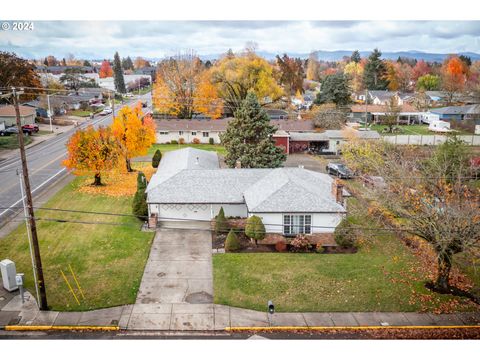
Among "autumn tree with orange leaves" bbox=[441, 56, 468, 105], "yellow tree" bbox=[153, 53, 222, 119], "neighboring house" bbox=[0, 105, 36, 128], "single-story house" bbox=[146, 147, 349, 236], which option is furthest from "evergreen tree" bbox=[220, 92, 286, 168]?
"autumn tree with orange leaves" bbox=[441, 56, 468, 105]

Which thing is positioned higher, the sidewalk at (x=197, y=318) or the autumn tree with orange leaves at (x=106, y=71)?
the autumn tree with orange leaves at (x=106, y=71)

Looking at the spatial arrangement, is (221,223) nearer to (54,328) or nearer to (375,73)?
(54,328)

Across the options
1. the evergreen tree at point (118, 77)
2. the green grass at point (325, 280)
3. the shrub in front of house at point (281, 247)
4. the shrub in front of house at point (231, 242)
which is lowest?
the green grass at point (325, 280)

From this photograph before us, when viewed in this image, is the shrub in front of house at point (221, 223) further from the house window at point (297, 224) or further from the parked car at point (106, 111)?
the parked car at point (106, 111)

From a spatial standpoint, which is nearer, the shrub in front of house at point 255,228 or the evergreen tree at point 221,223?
the shrub in front of house at point 255,228

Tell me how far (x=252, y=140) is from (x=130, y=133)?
41.6ft

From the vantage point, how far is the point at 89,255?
27.6 meters

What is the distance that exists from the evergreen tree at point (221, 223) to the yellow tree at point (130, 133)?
53.7 ft

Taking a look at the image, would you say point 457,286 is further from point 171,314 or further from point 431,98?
point 431,98

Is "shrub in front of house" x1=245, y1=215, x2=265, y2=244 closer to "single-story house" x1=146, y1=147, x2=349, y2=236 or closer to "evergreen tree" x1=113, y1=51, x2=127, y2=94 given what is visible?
"single-story house" x1=146, y1=147, x2=349, y2=236

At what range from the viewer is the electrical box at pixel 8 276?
76.3 feet

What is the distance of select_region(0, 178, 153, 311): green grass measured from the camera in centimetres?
2310

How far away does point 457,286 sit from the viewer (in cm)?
2422

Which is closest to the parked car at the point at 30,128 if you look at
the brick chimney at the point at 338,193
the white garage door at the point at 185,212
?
the white garage door at the point at 185,212
